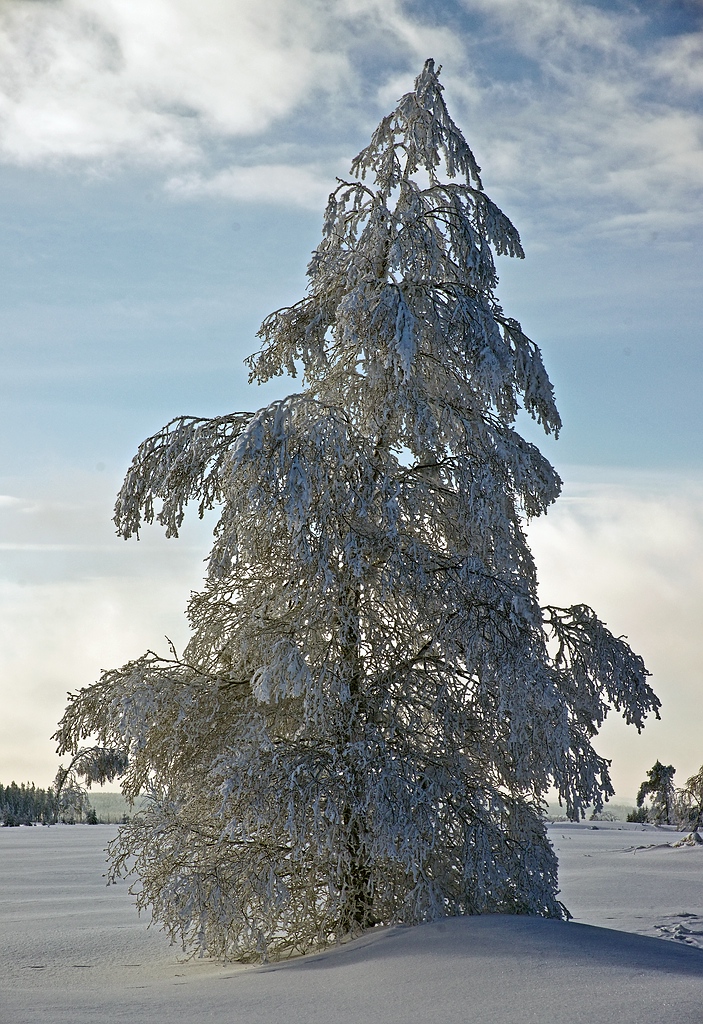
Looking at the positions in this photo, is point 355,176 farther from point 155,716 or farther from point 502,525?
point 155,716

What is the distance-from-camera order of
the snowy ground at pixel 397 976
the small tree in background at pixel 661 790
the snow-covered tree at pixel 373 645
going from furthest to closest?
the small tree in background at pixel 661 790 < the snow-covered tree at pixel 373 645 < the snowy ground at pixel 397 976

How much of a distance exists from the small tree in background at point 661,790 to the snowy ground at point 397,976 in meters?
28.1

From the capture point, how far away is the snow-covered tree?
26.0 feet

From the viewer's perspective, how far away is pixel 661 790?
37719 mm

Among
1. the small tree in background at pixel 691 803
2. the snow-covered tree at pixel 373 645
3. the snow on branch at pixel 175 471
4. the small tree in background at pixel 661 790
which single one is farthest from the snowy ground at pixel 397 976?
the small tree in background at pixel 661 790

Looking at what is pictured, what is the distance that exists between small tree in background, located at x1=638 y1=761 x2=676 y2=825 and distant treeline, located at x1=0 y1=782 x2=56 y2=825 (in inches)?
967

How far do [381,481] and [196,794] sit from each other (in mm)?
3327

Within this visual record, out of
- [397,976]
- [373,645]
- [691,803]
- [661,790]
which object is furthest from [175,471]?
[661,790]

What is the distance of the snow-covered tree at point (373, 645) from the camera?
792 centimetres

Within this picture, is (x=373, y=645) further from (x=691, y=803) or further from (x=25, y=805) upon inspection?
(x=25, y=805)

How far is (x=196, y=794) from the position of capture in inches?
340

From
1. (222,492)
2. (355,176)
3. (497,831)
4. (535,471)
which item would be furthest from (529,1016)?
(355,176)

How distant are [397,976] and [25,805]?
40539 mm

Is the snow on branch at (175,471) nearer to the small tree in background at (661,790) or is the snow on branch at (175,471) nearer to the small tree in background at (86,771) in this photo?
the small tree in background at (86,771)
